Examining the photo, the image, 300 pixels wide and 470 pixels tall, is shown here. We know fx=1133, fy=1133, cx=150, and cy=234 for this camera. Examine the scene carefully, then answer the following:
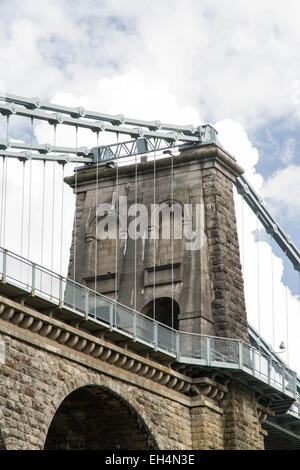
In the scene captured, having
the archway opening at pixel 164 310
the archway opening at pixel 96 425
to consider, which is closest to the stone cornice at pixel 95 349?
the archway opening at pixel 96 425

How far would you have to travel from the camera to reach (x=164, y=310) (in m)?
42.3

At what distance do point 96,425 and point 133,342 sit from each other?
3270mm

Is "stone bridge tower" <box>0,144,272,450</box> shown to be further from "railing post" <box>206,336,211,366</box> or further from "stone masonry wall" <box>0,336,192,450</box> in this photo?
"railing post" <box>206,336,211,366</box>

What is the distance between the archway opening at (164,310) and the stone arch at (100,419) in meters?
6.75

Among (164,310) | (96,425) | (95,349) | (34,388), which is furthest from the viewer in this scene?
(164,310)

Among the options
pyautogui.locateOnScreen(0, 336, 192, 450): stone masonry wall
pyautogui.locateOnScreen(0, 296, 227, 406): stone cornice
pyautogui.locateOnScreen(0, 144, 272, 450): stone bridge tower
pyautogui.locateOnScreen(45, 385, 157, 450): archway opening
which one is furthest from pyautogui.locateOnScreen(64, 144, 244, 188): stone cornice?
pyautogui.locateOnScreen(45, 385, 157, 450): archway opening

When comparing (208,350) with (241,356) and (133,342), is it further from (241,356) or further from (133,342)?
(133,342)

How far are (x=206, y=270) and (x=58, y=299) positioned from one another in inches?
427

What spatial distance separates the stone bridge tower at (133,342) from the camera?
29969 mm

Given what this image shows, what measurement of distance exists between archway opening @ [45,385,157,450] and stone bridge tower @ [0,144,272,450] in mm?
44

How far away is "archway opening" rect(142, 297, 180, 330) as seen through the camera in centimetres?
4162

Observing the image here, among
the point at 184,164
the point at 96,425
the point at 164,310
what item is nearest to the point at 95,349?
the point at 96,425

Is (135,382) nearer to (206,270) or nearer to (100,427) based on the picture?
(100,427)
